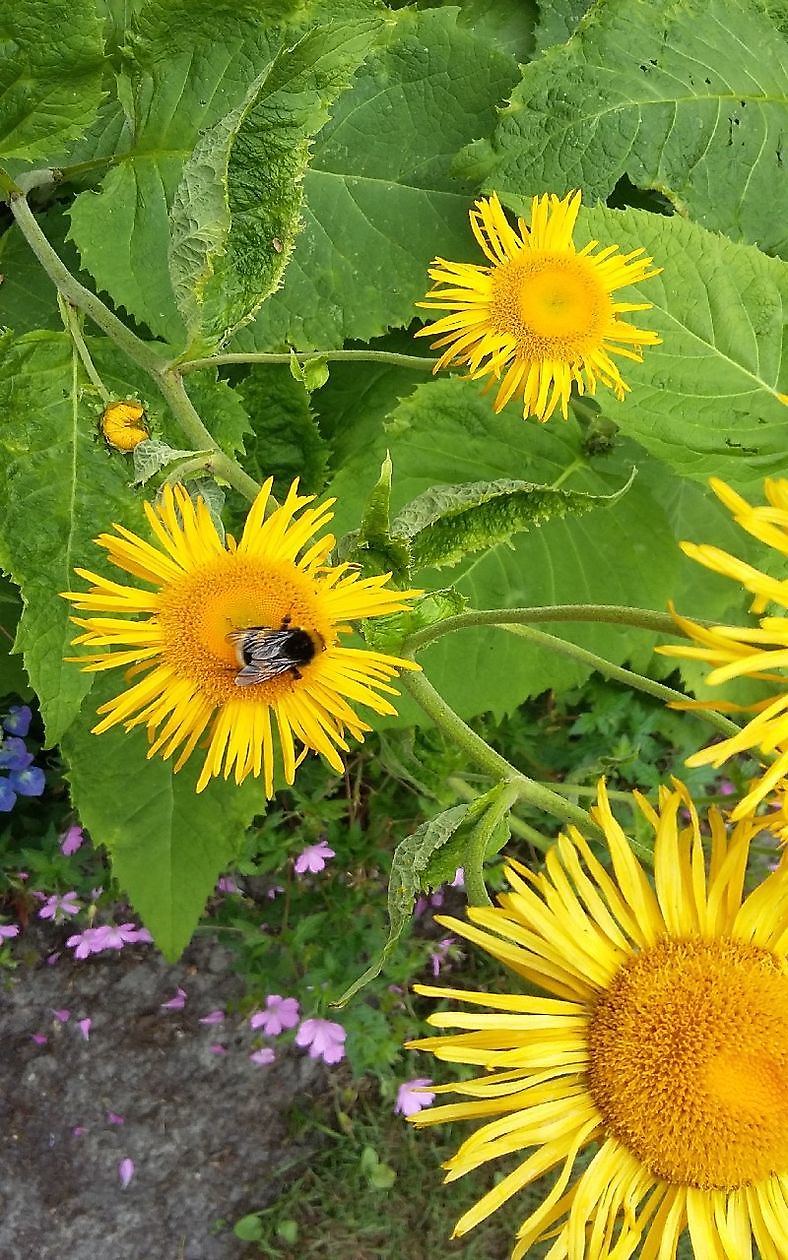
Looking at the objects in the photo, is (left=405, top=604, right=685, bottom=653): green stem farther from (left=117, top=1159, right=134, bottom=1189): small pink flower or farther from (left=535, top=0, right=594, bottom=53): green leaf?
(left=117, top=1159, right=134, bottom=1189): small pink flower

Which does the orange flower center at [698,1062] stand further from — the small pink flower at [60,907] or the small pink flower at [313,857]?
the small pink flower at [60,907]

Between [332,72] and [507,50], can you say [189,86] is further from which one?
[507,50]

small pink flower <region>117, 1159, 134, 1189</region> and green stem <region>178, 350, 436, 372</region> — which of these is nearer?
green stem <region>178, 350, 436, 372</region>

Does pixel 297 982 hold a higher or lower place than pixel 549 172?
lower

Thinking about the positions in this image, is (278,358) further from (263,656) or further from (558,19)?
(558,19)

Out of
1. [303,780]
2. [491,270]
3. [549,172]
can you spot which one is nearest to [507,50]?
[549,172]

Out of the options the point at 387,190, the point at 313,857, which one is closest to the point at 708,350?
the point at 387,190

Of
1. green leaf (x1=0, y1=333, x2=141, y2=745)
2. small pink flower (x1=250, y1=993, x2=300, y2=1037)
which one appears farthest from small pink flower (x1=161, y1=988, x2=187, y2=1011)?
green leaf (x1=0, y1=333, x2=141, y2=745)
